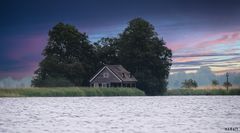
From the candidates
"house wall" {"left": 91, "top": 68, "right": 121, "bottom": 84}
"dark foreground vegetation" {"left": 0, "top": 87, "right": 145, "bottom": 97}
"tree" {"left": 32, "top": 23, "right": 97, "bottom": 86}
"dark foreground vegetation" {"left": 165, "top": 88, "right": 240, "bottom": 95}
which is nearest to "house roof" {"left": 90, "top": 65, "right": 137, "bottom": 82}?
"house wall" {"left": 91, "top": 68, "right": 121, "bottom": 84}

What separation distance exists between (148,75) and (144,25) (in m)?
10.7

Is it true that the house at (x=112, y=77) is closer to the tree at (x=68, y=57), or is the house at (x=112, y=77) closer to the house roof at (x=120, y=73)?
the house roof at (x=120, y=73)

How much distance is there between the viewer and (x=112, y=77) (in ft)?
327

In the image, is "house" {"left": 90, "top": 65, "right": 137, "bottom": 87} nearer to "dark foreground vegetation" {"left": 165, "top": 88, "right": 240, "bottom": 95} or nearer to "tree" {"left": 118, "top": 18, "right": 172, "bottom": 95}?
"tree" {"left": 118, "top": 18, "right": 172, "bottom": 95}

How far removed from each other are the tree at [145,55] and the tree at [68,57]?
6668 mm

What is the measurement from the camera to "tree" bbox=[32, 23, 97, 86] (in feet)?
323

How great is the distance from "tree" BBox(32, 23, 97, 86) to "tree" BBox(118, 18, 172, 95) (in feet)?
21.9

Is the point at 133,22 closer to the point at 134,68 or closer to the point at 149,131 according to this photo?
the point at 134,68

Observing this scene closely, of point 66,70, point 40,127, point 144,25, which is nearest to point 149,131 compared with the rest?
point 40,127

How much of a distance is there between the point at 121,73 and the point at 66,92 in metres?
Result: 22.3

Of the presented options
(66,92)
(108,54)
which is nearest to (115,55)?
(108,54)

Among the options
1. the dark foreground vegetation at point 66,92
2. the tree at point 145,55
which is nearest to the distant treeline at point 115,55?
the tree at point 145,55

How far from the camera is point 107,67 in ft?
328

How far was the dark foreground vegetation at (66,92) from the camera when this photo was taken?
7381cm
